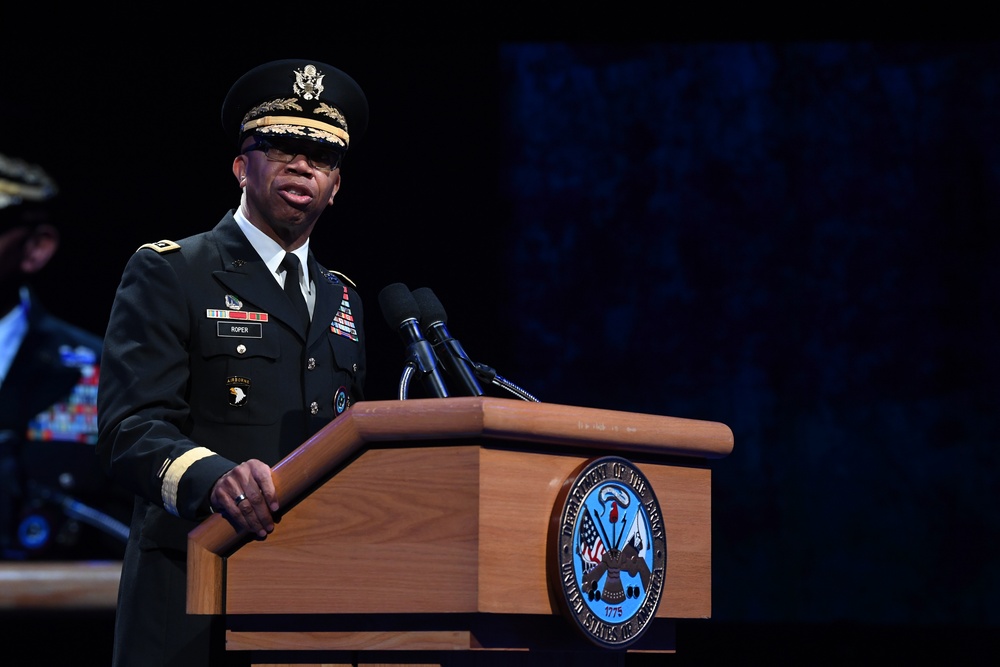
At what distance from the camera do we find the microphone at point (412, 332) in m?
1.38

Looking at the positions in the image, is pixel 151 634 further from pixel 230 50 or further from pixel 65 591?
pixel 230 50

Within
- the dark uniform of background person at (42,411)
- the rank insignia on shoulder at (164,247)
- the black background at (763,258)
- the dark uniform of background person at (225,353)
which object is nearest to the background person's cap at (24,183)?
the dark uniform of background person at (42,411)

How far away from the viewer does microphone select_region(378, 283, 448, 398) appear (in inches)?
54.4

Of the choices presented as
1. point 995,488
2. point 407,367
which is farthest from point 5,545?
point 995,488

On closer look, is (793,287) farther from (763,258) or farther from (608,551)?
(608,551)

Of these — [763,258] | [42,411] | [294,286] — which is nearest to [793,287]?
[763,258]

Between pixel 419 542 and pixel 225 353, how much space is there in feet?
1.57

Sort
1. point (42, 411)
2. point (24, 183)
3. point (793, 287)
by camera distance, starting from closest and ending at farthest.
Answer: point (42, 411) < point (24, 183) < point (793, 287)

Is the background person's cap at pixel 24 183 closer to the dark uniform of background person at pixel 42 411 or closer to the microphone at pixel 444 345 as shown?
the dark uniform of background person at pixel 42 411

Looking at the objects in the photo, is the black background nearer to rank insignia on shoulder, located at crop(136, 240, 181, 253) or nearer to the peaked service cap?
the peaked service cap

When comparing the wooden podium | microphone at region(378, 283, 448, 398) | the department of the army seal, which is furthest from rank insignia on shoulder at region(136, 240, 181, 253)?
the department of the army seal

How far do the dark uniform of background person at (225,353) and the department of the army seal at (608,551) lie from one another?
0.37 m

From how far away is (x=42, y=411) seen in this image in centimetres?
406

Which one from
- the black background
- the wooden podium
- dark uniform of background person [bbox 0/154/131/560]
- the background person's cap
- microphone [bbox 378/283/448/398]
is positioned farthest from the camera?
the black background
